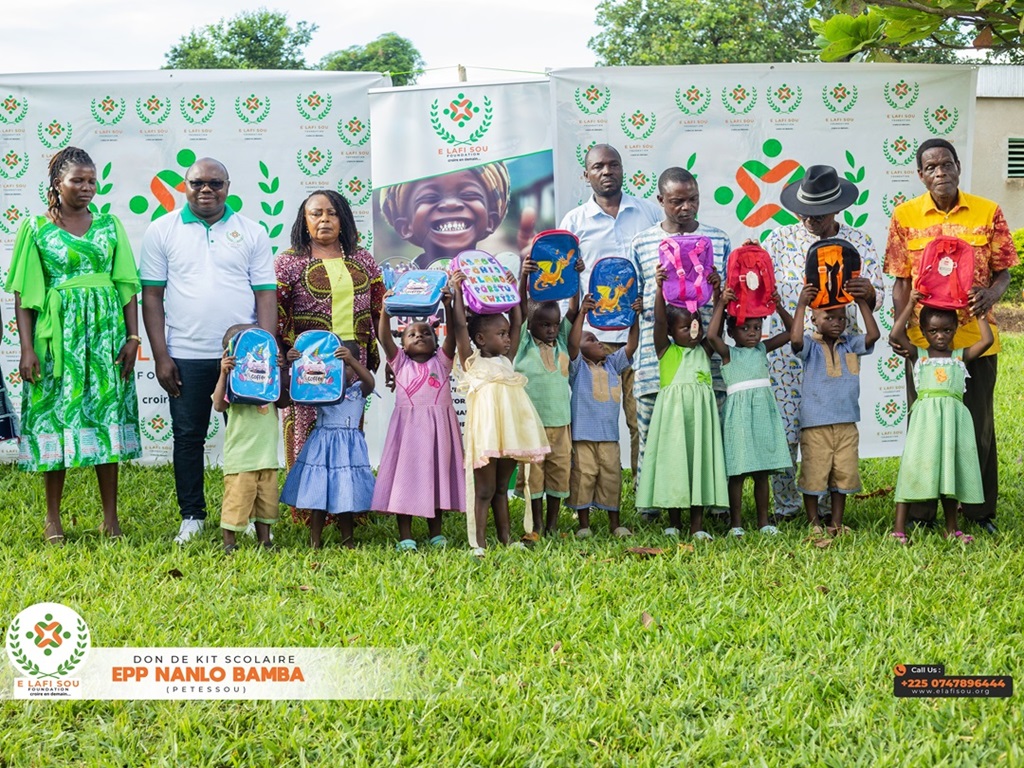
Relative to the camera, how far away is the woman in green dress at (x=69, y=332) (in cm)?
554

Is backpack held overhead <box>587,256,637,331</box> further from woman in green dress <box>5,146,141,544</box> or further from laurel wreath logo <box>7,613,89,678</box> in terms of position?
laurel wreath logo <box>7,613,89,678</box>

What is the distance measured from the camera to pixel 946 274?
564cm

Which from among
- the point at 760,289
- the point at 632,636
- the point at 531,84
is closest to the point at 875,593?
the point at 632,636

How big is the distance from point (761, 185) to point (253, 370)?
4.08m

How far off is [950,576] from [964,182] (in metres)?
3.57

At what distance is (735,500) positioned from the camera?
5867 millimetres

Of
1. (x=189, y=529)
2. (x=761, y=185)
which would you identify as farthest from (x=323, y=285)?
Answer: (x=761, y=185)

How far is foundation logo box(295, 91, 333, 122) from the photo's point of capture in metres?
7.70

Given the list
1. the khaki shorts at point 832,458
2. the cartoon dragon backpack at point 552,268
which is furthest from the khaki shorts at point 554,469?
the khaki shorts at point 832,458

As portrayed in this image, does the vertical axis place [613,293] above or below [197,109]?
below

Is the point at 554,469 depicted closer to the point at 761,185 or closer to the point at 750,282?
the point at 750,282

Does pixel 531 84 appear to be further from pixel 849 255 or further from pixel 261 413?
pixel 261 413

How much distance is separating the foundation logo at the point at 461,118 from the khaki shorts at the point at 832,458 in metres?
3.21

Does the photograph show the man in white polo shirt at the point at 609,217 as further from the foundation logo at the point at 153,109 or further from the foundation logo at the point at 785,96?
the foundation logo at the point at 153,109
